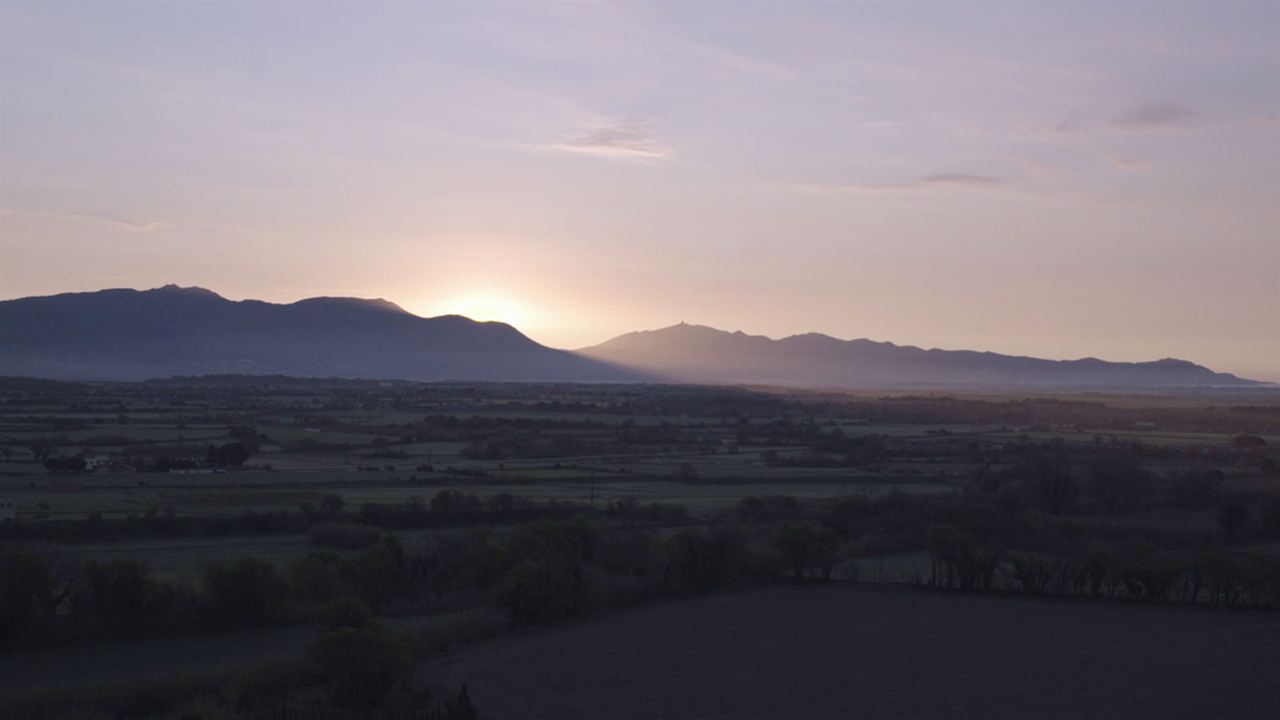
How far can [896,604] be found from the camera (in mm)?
30875

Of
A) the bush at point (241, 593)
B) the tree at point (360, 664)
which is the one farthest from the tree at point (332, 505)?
the tree at point (360, 664)

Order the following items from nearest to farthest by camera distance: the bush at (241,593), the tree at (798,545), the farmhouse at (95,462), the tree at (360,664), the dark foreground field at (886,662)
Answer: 1. the dark foreground field at (886,662)
2. the tree at (360,664)
3. the bush at (241,593)
4. the tree at (798,545)
5. the farmhouse at (95,462)

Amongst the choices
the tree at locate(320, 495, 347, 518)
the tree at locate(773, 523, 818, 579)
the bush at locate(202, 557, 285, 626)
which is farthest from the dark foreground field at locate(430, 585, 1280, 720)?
the tree at locate(320, 495, 347, 518)

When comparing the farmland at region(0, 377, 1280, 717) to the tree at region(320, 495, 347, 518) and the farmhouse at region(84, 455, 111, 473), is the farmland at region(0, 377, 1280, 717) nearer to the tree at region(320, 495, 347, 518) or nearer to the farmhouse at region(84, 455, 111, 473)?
the tree at region(320, 495, 347, 518)

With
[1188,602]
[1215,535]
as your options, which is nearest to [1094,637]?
[1188,602]

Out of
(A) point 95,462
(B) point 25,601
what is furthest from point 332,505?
Result: (A) point 95,462

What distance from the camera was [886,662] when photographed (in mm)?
24781

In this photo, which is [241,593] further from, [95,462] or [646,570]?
[95,462]

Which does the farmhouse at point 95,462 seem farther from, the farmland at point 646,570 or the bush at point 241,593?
the bush at point 241,593

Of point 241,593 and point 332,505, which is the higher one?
point 332,505

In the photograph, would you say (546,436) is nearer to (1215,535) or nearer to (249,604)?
(1215,535)

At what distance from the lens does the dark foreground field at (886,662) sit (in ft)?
70.8

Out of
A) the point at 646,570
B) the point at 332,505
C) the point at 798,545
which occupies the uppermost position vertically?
the point at 798,545

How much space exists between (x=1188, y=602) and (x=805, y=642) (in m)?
10.2
